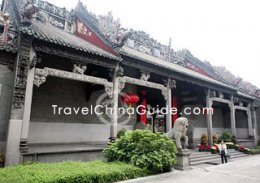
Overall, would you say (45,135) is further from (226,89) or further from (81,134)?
(226,89)

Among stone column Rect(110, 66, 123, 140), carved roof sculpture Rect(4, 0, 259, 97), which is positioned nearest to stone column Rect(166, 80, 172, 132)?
stone column Rect(110, 66, 123, 140)

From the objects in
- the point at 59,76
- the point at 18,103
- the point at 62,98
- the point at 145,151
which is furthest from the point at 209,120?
the point at 18,103

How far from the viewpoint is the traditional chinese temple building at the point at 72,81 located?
6629 millimetres

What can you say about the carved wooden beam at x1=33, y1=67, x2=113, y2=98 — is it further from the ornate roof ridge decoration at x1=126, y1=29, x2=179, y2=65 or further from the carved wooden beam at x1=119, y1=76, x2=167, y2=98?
the ornate roof ridge decoration at x1=126, y1=29, x2=179, y2=65

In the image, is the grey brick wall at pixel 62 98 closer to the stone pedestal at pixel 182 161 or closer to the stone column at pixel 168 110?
the stone column at pixel 168 110

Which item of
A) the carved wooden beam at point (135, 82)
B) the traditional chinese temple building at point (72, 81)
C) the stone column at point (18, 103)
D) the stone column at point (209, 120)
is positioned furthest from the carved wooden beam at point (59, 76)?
the stone column at point (209, 120)

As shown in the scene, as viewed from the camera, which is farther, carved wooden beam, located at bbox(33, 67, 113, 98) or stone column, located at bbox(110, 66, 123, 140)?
stone column, located at bbox(110, 66, 123, 140)

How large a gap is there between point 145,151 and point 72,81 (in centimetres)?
599

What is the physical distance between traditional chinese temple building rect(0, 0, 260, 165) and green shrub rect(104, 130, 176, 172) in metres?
1.34

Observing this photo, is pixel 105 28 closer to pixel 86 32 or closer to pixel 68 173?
pixel 86 32

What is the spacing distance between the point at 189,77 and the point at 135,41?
463 cm

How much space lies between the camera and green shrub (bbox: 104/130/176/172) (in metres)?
6.41

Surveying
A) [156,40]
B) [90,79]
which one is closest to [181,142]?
[90,79]

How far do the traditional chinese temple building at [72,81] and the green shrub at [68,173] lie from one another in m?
1.41
